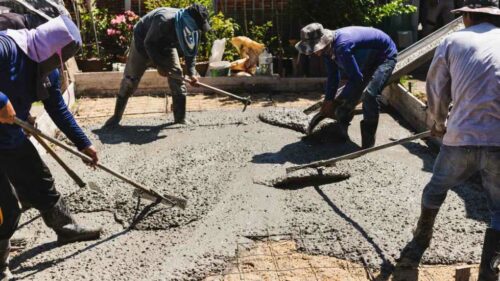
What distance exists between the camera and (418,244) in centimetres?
374

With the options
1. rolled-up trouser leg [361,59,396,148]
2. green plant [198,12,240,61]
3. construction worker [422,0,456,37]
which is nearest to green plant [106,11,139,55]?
green plant [198,12,240,61]

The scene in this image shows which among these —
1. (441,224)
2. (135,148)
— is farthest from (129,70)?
(441,224)

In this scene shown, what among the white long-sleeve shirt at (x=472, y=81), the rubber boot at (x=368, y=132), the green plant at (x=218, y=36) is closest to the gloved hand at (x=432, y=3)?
the green plant at (x=218, y=36)

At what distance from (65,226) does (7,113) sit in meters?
1.17

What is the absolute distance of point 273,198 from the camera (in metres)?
4.73

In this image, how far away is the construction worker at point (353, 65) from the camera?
5.40m

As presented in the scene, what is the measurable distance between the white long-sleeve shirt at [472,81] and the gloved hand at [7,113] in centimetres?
251

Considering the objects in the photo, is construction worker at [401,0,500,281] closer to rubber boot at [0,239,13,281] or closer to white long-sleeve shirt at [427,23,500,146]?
white long-sleeve shirt at [427,23,500,146]

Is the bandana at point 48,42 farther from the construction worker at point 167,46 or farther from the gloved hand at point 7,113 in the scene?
the construction worker at point 167,46

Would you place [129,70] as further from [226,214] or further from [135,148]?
[226,214]

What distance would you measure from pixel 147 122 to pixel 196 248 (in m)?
3.31

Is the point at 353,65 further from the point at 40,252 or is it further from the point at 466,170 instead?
the point at 40,252

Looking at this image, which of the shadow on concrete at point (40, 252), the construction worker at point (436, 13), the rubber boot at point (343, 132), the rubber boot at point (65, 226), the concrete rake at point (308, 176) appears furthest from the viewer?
the construction worker at point (436, 13)

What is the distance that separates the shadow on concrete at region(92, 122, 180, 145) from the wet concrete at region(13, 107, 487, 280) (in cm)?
12
